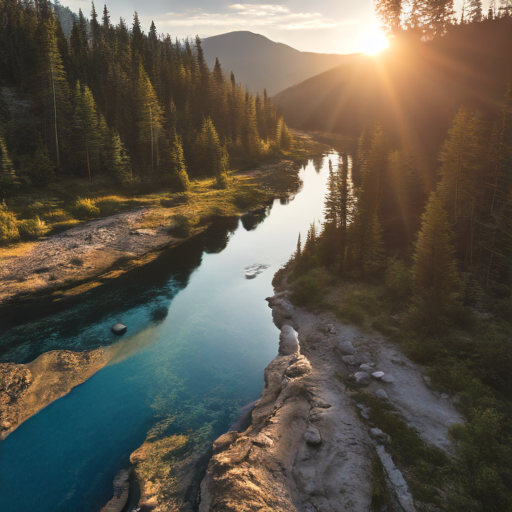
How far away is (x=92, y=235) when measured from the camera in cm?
4769

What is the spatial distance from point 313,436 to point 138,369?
1513 centimetres

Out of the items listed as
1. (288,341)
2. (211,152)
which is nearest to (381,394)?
(288,341)

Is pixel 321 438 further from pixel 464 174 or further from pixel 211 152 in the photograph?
pixel 211 152

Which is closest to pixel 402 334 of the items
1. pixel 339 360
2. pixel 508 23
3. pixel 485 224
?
pixel 339 360

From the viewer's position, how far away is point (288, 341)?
92.0ft

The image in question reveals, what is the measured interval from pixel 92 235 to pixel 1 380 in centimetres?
2878

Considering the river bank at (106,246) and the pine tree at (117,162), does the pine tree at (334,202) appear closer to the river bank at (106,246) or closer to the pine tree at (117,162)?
the river bank at (106,246)

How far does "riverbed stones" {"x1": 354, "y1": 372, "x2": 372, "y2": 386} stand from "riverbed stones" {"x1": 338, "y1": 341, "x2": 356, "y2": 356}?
2.90 metres

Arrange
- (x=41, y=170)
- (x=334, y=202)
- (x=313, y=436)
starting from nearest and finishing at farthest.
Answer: (x=313, y=436) → (x=334, y=202) → (x=41, y=170)

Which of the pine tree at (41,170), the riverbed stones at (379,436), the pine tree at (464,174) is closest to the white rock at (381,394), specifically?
the riverbed stones at (379,436)

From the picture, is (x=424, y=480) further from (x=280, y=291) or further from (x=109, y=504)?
(x=280, y=291)

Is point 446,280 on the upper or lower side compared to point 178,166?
lower

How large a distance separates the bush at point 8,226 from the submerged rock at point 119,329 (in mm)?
25047

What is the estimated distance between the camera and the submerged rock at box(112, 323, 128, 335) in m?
29.4
